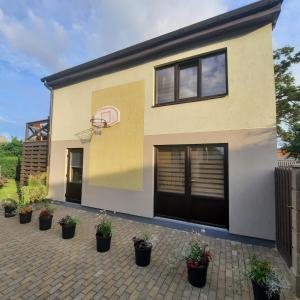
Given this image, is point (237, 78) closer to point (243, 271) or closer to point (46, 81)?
point (243, 271)

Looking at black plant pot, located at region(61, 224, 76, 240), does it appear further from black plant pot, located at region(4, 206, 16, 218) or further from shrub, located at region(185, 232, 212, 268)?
shrub, located at region(185, 232, 212, 268)

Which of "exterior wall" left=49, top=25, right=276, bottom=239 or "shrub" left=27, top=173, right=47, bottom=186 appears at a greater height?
"exterior wall" left=49, top=25, right=276, bottom=239

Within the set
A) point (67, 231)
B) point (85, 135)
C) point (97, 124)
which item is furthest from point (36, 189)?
point (67, 231)

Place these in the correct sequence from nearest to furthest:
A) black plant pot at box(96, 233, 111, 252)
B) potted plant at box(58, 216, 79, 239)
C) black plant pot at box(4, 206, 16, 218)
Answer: black plant pot at box(96, 233, 111, 252) < potted plant at box(58, 216, 79, 239) < black plant pot at box(4, 206, 16, 218)

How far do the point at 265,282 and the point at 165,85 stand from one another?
19.1ft

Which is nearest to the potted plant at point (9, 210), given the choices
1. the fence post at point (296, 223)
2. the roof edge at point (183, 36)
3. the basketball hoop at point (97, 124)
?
the basketball hoop at point (97, 124)

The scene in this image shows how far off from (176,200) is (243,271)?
106 inches

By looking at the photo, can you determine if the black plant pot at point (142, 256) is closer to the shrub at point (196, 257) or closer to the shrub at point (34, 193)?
the shrub at point (196, 257)

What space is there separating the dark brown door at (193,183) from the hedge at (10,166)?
1470 centimetres

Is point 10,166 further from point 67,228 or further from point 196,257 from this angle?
point 196,257

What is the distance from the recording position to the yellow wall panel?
21.9ft

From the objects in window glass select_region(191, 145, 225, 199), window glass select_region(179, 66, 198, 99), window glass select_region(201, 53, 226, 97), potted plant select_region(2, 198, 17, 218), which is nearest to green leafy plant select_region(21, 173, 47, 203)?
potted plant select_region(2, 198, 17, 218)

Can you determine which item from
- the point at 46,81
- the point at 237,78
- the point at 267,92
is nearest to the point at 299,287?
the point at 267,92

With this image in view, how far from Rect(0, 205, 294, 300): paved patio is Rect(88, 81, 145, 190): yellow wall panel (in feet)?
6.86
